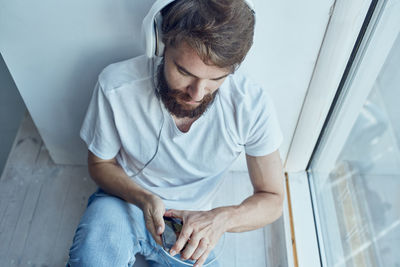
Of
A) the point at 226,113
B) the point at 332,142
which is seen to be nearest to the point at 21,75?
the point at 226,113

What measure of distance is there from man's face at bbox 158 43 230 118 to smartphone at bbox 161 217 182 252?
11.8 inches

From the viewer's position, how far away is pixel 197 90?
1.05m

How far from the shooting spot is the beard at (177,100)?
3.64 feet

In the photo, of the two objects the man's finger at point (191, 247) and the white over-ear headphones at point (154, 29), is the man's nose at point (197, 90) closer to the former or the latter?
the white over-ear headphones at point (154, 29)

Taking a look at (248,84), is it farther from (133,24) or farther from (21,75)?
(21,75)

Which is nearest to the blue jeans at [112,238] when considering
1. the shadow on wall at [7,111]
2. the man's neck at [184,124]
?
the man's neck at [184,124]

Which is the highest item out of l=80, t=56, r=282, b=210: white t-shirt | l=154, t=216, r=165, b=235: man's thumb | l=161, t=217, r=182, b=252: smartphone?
l=80, t=56, r=282, b=210: white t-shirt

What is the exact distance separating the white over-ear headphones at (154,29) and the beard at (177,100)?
85 mm

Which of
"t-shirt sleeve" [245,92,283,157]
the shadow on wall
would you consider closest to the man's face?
"t-shirt sleeve" [245,92,283,157]

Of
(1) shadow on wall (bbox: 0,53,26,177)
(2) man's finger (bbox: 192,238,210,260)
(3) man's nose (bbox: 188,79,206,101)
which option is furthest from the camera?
(1) shadow on wall (bbox: 0,53,26,177)

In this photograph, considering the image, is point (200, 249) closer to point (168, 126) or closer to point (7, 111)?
point (168, 126)

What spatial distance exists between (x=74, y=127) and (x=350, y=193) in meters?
1.05

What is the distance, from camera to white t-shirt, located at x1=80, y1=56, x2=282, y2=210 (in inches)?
46.9

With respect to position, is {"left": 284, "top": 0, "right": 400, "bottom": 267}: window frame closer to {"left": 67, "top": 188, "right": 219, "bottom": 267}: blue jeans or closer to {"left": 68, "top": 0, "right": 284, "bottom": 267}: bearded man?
{"left": 68, "top": 0, "right": 284, "bottom": 267}: bearded man
